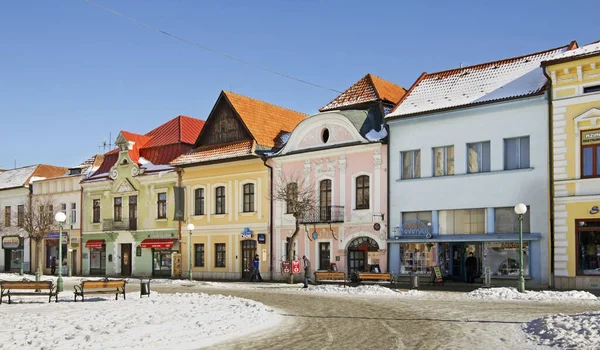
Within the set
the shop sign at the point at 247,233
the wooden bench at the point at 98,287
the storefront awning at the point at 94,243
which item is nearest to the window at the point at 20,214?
the storefront awning at the point at 94,243

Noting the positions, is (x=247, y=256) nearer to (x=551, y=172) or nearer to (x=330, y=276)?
(x=330, y=276)

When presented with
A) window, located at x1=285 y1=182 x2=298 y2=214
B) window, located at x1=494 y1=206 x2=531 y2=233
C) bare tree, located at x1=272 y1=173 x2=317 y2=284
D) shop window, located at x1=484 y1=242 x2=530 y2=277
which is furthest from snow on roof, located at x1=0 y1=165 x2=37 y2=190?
window, located at x1=494 y1=206 x2=531 y2=233

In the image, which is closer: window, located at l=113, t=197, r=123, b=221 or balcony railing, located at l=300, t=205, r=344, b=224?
balcony railing, located at l=300, t=205, r=344, b=224

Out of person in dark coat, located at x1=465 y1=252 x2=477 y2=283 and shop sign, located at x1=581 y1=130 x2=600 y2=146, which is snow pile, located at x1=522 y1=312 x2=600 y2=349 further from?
person in dark coat, located at x1=465 y1=252 x2=477 y2=283

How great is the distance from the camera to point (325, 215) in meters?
37.3

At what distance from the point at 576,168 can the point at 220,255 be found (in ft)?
71.1

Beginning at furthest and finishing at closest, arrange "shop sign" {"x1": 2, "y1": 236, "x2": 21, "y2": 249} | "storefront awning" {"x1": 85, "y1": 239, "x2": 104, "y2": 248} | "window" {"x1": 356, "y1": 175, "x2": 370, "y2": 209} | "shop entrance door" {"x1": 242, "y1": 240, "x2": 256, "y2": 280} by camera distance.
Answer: "shop sign" {"x1": 2, "y1": 236, "x2": 21, "y2": 249}, "storefront awning" {"x1": 85, "y1": 239, "x2": 104, "y2": 248}, "shop entrance door" {"x1": 242, "y1": 240, "x2": 256, "y2": 280}, "window" {"x1": 356, "y1": 175, "x2": 370, "y2": 209}

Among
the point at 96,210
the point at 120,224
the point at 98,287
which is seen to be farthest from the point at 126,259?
the point at 98,287

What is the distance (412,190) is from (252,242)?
1128 cm

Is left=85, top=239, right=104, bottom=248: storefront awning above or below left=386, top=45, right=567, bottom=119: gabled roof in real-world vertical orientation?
below

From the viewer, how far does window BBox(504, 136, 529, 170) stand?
100 ft

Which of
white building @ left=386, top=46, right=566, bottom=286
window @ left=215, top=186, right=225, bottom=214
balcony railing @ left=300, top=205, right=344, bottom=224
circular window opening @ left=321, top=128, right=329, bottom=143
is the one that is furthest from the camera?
Answer: window @ left=215, top=186, right=225, bottom=214

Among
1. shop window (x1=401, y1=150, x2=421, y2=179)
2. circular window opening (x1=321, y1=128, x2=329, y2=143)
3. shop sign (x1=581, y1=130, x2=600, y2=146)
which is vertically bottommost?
shop window (x1=401, y1=150, x2=421, y2=179)

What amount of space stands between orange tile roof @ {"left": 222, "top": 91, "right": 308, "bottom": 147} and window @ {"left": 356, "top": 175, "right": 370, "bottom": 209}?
741 centimetres
